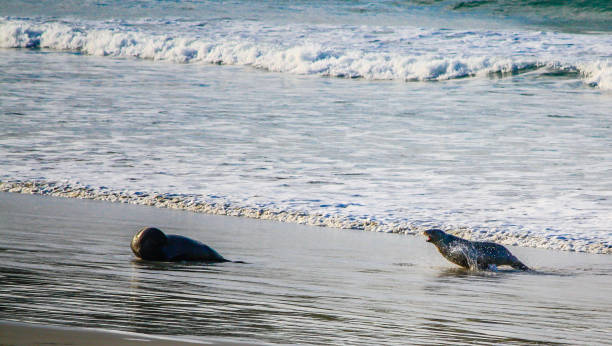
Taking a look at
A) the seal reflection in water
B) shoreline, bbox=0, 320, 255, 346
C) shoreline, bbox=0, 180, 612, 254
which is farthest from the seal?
shoreline, bbox=0, 320, 255, 346

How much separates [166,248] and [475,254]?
8.03 ft

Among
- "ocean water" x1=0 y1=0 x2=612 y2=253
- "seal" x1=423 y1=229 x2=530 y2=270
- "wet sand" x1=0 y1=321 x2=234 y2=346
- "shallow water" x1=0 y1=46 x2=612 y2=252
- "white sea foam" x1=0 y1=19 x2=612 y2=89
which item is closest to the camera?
"wet sand" x1=0 y1=321 x2=234 y2=346

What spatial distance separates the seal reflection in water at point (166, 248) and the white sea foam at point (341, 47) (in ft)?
49.1

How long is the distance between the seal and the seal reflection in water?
188cm

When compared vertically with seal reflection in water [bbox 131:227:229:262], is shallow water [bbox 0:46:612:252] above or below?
below

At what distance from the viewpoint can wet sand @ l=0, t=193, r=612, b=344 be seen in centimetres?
356

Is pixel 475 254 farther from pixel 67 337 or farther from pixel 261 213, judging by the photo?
pixel 67 337

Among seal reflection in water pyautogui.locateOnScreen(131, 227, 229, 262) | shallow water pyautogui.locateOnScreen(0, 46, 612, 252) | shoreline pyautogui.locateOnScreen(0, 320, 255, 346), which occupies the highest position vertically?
shoreline pyautogui.locateOnScreen(0, 320, 255, 346)

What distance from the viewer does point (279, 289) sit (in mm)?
4859

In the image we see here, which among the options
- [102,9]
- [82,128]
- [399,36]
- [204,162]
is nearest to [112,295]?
[204,162]

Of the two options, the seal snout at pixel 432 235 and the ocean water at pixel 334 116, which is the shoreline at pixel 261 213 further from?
the seal snout at pixel 432 235

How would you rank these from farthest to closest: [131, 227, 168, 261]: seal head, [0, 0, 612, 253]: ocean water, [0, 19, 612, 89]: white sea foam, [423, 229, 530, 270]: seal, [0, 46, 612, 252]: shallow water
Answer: [0, 19, 612, 89]: white sea foam → [0, 0, 612, 253]: ocean water → [0, 46, 612, 252]: shallow water → [423, 229, 530, 270]: seal → [131, 227, 168, 261]: seal head

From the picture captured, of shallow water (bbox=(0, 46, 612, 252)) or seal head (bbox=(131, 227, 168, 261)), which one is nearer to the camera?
seal head (bbox=(131, 227, 168, 261))

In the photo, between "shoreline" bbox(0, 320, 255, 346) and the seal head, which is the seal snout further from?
"shoreline" bbox(0, 320, 255, 346)
